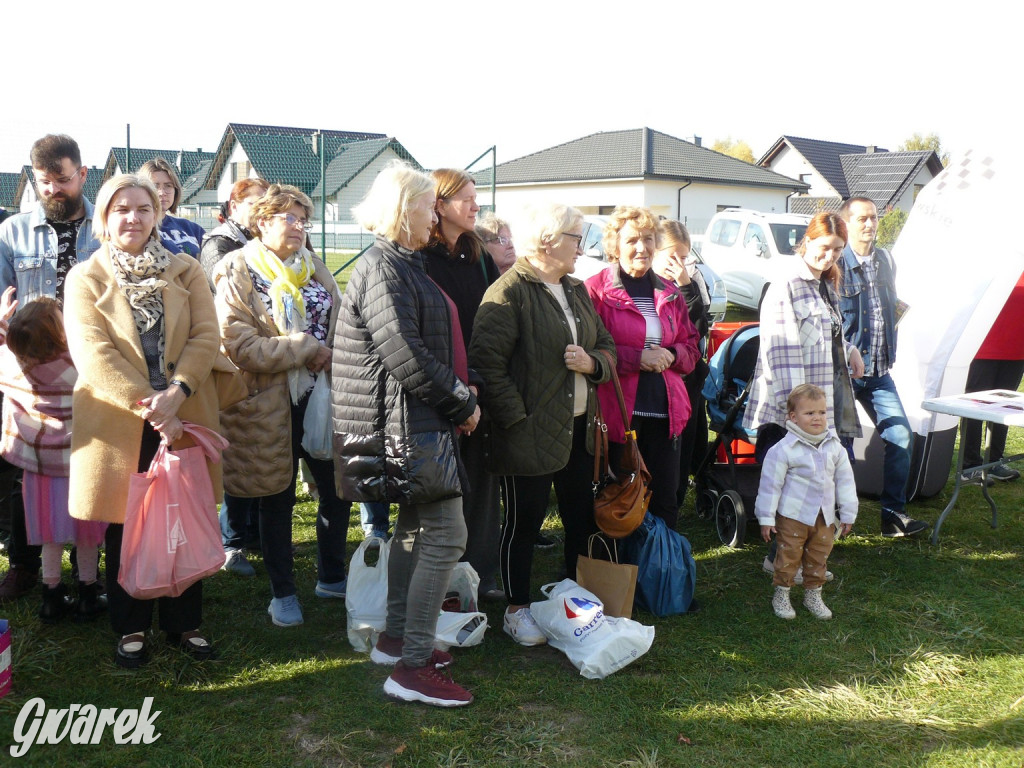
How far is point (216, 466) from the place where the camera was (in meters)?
3.30

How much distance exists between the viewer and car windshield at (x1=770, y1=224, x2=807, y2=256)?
53.6ft

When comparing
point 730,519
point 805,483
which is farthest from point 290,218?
point 730,519

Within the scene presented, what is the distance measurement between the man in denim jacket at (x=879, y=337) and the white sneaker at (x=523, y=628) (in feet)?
8.20

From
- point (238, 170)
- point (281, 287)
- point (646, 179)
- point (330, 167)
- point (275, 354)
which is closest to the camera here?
point (275, 354)

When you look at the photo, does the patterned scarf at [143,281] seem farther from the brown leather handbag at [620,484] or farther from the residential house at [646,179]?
the residential house at [646,179]

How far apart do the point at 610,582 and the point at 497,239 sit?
1933 millimetres

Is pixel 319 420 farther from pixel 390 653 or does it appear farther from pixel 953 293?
pixel 953 293

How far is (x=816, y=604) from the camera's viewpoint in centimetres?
390

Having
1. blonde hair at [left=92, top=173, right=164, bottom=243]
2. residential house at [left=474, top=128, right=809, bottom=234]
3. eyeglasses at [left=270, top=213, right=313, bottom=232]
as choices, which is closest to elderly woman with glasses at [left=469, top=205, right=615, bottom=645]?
eyeglasses at [left=270, top=213, right=313, bottom=232]

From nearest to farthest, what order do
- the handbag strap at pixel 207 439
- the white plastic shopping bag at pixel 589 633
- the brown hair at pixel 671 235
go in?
1. the handbag strap at pixel 207 439
2. the white plastic shopping bag at pixel 589 633
3. the brown hair at pixel 671 235

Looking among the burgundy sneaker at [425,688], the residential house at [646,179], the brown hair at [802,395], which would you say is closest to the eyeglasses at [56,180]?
the burgundy sneaker at [425,688]

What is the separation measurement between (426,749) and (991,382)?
477 centimetres

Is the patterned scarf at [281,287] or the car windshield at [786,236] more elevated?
the car windshield at [786,236]

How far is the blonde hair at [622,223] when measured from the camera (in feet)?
12.8
